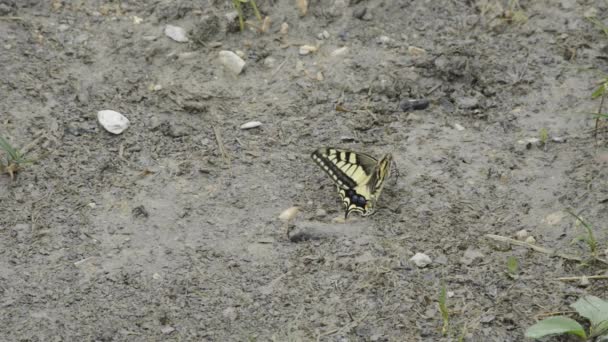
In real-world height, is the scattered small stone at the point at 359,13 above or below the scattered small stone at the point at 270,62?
above

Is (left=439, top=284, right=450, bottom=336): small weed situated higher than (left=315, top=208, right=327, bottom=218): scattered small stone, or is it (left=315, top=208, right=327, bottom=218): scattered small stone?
(left=439, top=284, right=450, bottom=336): small weed

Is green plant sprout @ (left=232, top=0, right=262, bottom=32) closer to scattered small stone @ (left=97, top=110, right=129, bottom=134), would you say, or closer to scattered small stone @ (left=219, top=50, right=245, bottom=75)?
scattered small stone @ (left=219, top=50, right=245, bottom=75)

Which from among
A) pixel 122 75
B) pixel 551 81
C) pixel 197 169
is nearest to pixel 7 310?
pixel 197 169

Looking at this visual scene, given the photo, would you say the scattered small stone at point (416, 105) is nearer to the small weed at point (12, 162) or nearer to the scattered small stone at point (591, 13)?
the scattered small stone at point (591, 13)

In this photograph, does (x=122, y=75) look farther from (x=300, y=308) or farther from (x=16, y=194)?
(x=300, y=308)

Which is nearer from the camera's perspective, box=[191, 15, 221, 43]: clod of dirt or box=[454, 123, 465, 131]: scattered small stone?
box=[454, 123, 465, 131]: scattered small stone

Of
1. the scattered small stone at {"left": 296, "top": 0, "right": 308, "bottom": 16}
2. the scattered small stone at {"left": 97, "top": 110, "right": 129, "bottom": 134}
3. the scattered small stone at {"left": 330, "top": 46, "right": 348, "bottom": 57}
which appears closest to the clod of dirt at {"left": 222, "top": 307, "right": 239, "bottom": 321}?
the scattered small stone at {"left": 97, "top": 110, "right": 129, "bottom": 134}

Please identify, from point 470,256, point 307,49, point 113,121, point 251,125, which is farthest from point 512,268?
point 113,121

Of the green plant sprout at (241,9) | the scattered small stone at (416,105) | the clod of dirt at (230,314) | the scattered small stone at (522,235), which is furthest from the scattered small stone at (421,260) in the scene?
the green plant sprout at (241,9)
